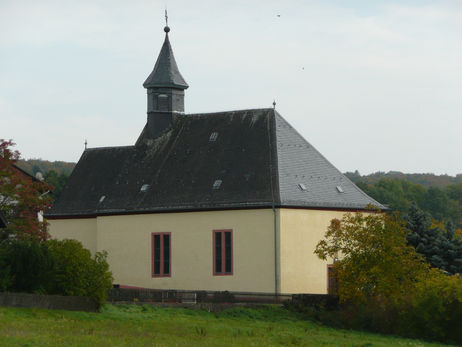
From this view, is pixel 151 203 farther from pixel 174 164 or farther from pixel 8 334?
pixel 8 334

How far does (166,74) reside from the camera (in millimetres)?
54000

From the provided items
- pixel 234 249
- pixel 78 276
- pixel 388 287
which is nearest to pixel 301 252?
pixel 234 249

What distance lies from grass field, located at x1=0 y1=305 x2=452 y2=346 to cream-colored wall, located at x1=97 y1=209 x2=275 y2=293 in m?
6.95

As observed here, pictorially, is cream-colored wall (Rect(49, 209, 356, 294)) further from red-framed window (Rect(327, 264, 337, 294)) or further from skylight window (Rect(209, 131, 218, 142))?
skylight window (Rect(209, 131, 218, 142))

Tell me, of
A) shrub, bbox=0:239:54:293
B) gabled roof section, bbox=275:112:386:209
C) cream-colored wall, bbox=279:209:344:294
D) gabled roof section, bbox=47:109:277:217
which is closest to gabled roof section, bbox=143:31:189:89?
gabled roof section, bbox=47:109:277:217

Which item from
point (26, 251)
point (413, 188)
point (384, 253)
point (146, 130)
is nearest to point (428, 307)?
point (384, 253)

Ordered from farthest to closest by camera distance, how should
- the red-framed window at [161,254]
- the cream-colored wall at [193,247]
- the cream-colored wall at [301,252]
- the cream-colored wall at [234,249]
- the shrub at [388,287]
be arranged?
the red-framed window at [161,254], the cream-colored wall at [193,247], the cream-colored wall at [234,249], the cream-colored wall at [301,252], the shrub at [388,287]

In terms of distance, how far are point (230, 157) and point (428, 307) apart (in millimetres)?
15915

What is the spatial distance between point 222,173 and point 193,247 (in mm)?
3995

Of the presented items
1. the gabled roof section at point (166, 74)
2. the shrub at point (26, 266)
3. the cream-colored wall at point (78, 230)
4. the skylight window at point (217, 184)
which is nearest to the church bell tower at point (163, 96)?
the gabled roof section at point (166, 74)

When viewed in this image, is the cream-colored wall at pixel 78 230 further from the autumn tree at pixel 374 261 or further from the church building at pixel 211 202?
the autumn tree at pixel 374 261

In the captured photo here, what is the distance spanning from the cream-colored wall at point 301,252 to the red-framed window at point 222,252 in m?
2.82

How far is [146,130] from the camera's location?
5428cm

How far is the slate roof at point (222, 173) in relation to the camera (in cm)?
4719
